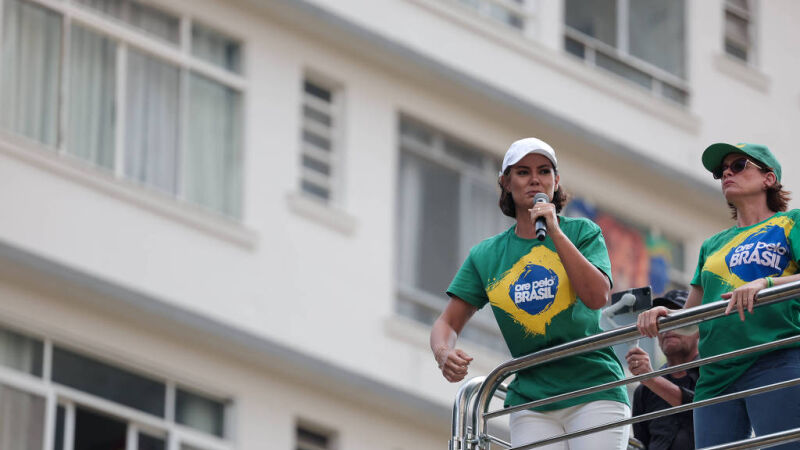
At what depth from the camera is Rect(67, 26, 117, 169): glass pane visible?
65.7 ft

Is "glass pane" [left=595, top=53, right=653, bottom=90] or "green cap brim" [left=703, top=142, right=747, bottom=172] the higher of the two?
"glass pane" [left=595, top=53, right=653, bottom=90]

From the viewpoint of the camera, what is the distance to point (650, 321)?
10094mm

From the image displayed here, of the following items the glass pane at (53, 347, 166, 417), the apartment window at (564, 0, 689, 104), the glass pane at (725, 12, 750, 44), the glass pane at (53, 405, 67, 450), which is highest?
the glass pane at (725, 12, 750, 44)

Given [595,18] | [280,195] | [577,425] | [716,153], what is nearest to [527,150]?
[716,153]

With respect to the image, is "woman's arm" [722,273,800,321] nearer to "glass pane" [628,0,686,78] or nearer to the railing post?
the railing post

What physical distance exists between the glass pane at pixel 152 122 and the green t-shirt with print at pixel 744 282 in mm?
10779

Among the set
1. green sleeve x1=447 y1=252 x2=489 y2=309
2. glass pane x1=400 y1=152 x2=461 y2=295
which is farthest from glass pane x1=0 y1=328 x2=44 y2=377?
green sleeve x1=447 y1=252 x2=489 y2=309

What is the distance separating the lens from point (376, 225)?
72.9 feet

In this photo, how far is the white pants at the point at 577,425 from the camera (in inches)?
405

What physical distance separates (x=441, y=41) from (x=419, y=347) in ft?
11.0

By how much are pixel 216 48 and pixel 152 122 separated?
113 centimetres

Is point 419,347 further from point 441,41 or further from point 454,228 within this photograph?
point 441,41

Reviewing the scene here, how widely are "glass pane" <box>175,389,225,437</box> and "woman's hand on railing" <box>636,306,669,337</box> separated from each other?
10.6m

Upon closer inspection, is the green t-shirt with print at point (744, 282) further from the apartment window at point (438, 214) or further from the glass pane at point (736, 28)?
the glass pane at point (736, 28)
